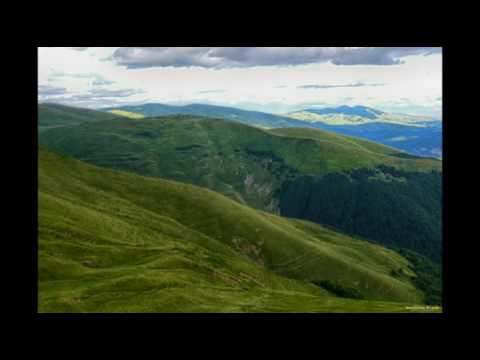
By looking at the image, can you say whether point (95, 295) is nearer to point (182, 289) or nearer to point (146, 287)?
point (146, 287)
